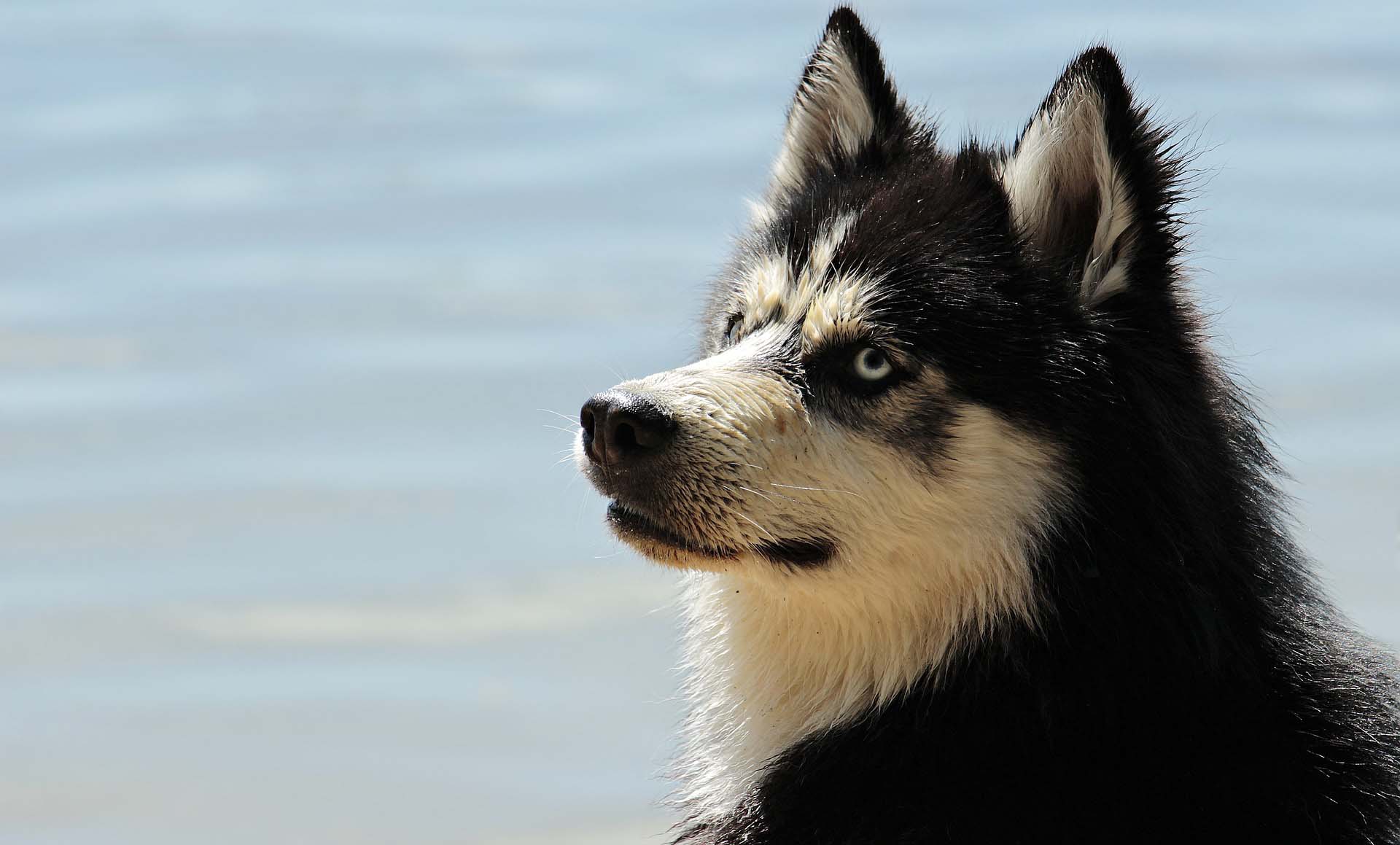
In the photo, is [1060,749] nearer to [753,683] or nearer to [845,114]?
[753,683]

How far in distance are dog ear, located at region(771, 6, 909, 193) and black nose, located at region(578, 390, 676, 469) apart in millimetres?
1420

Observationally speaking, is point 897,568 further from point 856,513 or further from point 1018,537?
point 1018,537

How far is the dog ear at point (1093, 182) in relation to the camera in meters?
4.46

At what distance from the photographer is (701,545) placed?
14.7ft

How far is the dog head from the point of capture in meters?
4.40

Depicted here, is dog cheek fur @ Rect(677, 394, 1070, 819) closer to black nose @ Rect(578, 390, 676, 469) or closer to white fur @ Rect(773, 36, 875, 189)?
black nose @ Rect(578, 390, 676, 469)

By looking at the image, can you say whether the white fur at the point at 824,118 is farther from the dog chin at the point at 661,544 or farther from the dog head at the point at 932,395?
the dog chin at the point at 661,544

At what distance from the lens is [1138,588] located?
4273mm

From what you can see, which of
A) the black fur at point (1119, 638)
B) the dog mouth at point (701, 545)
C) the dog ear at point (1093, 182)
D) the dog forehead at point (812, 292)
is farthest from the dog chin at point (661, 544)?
the dog ear at point (1093, 182)

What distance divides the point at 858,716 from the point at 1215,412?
131 centimetres

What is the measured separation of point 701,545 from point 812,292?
2.88 ft

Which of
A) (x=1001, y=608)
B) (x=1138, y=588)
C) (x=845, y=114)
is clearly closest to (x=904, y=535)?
(x=1001, y=608)

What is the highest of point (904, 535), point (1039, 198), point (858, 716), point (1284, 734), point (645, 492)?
point (1039, 198)

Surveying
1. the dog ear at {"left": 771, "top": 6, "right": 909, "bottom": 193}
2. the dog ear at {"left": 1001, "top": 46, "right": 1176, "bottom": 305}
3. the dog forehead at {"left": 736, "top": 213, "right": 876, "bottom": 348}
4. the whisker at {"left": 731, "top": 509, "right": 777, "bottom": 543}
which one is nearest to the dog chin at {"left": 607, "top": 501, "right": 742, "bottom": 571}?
the whisker at {"left": 731, "top": 509, "right": 777, "bottom": 543}
